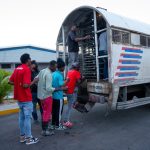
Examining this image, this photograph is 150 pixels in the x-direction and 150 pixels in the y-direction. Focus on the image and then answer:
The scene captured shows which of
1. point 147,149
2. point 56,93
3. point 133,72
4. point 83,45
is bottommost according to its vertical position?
point 147,149

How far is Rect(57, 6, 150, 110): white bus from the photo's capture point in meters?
6.07

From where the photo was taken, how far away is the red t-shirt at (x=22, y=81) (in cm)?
485

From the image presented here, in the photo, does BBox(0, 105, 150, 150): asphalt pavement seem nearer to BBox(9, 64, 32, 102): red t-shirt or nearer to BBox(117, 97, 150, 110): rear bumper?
BBox(117, 97, 150, 110): rear bumper

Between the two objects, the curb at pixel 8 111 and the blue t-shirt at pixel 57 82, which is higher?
the blue t-shirt at pixel 57 82

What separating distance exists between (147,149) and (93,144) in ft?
3.56

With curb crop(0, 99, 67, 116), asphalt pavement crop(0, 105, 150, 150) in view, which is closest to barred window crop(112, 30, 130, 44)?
asphalt pavement crop(0, 105, 150, 150)

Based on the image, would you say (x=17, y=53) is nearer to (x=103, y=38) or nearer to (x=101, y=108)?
(x=101, y=108)

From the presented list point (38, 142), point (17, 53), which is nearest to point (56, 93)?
point (38, 142)

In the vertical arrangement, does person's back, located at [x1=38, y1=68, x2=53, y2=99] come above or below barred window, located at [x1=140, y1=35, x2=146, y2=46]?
below

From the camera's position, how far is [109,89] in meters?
6.04

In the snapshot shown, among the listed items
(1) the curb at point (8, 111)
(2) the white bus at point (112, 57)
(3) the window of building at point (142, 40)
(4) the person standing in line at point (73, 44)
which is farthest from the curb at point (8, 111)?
(3) the window of building at point (142, 40)

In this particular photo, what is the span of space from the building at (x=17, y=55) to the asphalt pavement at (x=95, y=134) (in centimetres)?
2011

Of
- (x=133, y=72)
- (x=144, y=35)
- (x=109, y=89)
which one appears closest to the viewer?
(x=109, y=89)

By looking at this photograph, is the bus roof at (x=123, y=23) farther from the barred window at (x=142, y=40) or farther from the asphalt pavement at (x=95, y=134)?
the asphalt pavement at (x=95, y=134)
